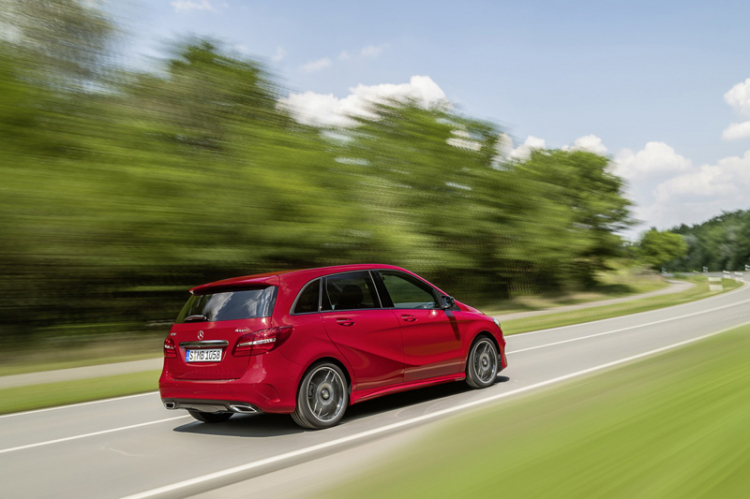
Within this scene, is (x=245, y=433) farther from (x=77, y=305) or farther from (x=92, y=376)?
(x=77, y=305)

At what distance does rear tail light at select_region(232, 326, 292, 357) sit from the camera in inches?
252

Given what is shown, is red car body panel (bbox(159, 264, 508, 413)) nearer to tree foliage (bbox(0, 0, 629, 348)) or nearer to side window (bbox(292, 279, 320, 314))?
side window (bbox(292, 279, 320, 314))

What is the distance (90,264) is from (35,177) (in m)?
2.60

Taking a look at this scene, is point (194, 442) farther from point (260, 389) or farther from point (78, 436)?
point (78, 436)

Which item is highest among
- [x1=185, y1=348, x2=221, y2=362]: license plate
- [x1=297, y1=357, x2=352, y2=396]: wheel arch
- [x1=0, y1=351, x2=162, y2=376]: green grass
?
[x1=185, y1=348, x2=221, y2=362]: license plate

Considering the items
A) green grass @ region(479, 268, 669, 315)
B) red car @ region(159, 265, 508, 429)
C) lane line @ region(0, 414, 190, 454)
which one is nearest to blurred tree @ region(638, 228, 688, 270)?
green grass @ region(479, 268, 669, 315)

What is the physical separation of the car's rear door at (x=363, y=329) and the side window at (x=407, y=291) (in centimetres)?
27

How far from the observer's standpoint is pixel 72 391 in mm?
10828

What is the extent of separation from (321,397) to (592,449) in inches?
116

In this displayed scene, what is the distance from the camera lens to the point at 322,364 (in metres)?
6.79

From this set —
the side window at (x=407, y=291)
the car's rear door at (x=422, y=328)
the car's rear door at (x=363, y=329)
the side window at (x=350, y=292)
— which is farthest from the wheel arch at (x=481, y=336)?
the side window at (x=350, y=292)

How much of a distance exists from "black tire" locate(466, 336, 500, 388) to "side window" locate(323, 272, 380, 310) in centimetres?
180

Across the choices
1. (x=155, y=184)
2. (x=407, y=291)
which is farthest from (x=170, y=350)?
(x=155, y=184)

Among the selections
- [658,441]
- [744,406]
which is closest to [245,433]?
[658,441]
